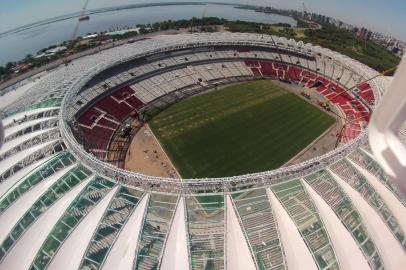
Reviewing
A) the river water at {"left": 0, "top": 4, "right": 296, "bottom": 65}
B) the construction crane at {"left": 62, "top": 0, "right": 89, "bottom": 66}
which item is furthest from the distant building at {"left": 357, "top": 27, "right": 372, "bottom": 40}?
the construction crane at {"left": 62, "top": 0, "right": 89, "bottom": 66}

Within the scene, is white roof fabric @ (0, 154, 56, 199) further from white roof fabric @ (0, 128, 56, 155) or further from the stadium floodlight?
the stadium floodlight

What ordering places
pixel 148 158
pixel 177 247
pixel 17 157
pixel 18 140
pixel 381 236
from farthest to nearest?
pixel 148 158, pixel 18 140, pixel 17 157, pixel 381 236, pixel 177 247

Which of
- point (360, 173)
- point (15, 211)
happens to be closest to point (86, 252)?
point (15, 211)

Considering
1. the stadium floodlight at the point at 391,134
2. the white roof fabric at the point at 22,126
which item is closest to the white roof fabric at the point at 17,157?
the white roof fabric at the point at 22,126

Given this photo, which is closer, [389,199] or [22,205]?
[22,205]

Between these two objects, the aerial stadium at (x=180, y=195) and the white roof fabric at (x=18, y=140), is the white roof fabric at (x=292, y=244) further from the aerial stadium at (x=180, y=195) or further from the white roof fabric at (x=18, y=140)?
the white roof fabric at (x=18, y=140)

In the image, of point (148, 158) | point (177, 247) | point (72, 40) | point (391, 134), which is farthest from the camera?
point (72, 40)

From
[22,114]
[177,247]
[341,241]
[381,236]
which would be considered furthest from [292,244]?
[22,114]

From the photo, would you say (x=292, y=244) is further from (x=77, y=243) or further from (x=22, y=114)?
(x=22, y=114)
